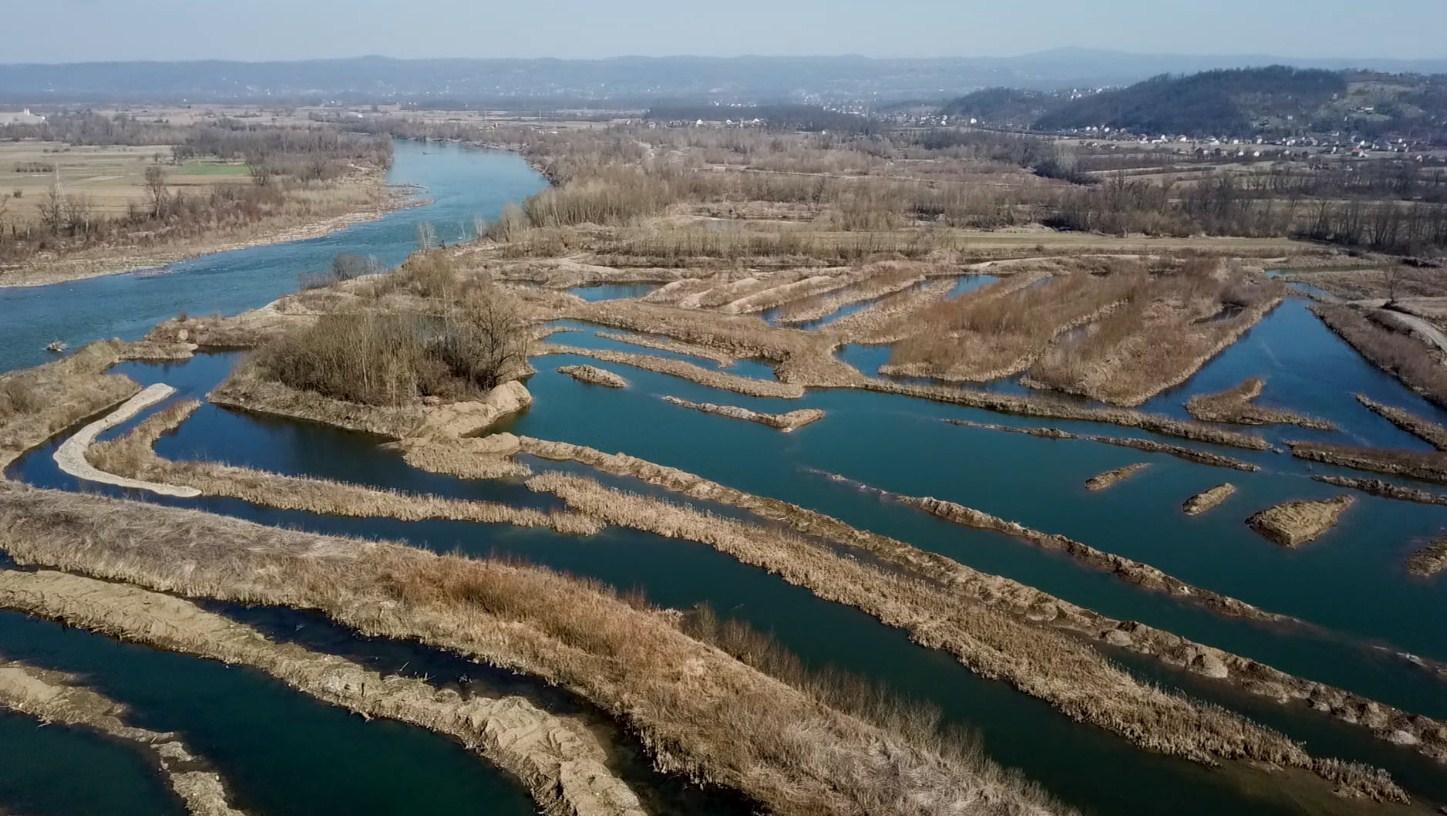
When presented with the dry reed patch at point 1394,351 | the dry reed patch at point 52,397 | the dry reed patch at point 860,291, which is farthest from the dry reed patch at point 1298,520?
the dry reed patch at point 52,397

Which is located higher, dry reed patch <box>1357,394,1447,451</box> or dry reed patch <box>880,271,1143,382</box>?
dry reed patch <box>880,271,1143,382</box>

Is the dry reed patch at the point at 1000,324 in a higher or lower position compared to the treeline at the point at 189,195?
lower

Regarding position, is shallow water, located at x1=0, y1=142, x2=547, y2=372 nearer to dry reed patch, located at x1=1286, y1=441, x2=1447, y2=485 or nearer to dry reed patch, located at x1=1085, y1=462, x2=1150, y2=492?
dry reed patch, located at x1=1085, y1=462, x2=1150, y2=492

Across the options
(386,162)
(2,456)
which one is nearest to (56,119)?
(386,162)

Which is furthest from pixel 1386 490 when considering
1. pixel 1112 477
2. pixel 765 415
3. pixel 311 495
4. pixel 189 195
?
pixel 189 195

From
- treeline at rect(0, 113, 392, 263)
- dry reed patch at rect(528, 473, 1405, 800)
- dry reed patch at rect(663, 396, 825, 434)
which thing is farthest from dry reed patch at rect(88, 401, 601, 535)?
treeline at rect(0, 113, 392, 263)

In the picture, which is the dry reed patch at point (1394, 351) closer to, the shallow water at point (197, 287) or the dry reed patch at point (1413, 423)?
the dry reed patch at point (1413, 423)
